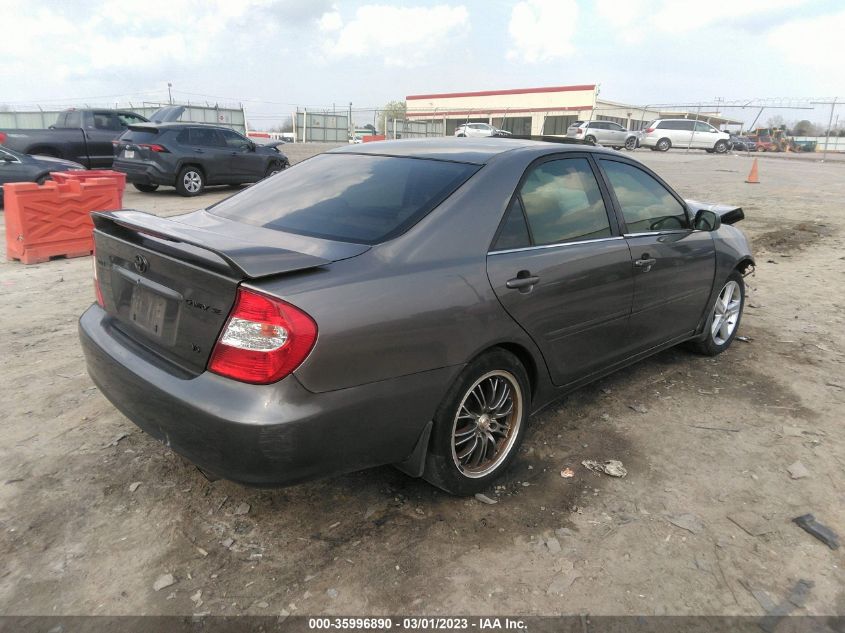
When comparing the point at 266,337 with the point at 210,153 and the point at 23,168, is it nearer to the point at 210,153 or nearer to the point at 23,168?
the point at 23,168

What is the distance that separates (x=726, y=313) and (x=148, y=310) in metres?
4.16

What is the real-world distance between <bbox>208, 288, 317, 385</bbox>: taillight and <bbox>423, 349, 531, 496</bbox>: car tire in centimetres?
74

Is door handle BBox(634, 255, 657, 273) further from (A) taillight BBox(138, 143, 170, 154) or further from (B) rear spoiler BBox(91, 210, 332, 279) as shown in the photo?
(A) taillight BBox(138, 143, 170, 154)

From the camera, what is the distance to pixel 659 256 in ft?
12.4

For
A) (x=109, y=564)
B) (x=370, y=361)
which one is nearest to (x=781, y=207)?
(x=370, y=361)

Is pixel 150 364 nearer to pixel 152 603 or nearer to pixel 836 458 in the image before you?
pixel 152 603

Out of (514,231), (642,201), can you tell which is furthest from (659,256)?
(514,231)

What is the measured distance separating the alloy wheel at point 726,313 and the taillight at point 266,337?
3552 millimetres

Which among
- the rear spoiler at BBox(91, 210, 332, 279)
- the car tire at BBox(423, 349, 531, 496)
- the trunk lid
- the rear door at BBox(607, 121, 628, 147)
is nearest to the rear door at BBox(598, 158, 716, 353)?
the car tire at BBox(423, 349, 531, 496)

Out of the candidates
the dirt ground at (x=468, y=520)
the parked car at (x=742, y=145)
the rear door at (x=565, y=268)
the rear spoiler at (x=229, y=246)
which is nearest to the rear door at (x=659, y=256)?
the rear door at (x=565, y=268)

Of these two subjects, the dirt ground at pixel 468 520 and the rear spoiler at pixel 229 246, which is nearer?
the rear spoiler at pixel 229 246

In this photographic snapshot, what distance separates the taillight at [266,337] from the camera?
83.7 inches

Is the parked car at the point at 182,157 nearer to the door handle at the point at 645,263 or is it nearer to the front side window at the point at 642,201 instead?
the front side window at the point at 642,201

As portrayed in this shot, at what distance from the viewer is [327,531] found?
8.68ft
